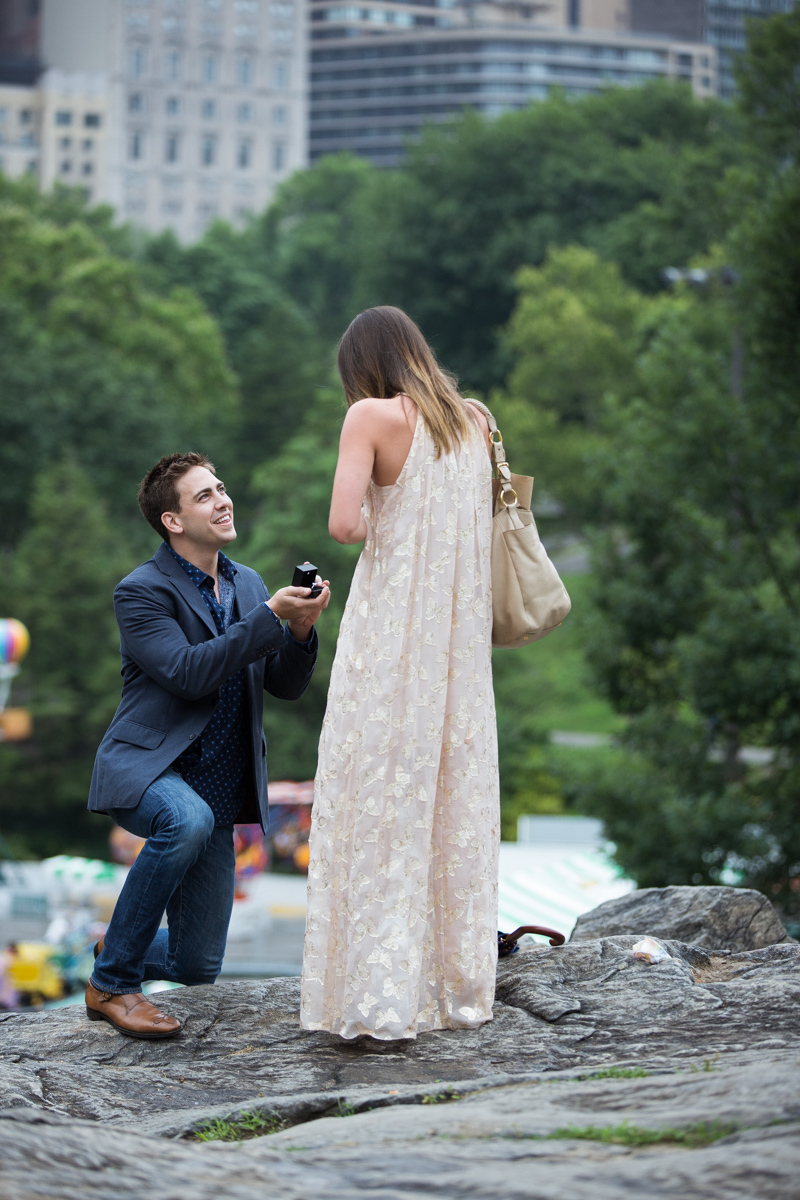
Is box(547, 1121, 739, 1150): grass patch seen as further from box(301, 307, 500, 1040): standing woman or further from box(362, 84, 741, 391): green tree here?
box(362, 84, 741, 391): green tree

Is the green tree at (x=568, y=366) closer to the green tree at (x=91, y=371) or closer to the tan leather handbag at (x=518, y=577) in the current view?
the green tree at (x=91, y=371)

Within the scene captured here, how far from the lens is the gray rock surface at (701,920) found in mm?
5531

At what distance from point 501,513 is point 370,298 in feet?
185

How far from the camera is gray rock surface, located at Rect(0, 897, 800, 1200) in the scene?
264 centimetres

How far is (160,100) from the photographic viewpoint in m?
127

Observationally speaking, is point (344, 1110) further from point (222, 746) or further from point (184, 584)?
point (184, 584)

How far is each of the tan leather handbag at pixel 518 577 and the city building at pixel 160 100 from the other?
119 meters

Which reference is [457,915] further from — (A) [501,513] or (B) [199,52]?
(B) [199,52]

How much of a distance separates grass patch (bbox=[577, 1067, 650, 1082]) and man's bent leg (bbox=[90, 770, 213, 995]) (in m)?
1.35

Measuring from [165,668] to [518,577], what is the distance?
1.10m

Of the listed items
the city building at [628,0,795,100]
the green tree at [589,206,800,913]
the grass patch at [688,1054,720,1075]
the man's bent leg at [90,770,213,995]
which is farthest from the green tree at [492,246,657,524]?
the grass patch at [688,1054,720,1075]

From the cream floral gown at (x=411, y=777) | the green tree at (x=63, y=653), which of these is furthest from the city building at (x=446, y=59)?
the cream floral gown at (x=411, y=777)

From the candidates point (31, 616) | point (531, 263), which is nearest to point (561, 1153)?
point (31, 616)

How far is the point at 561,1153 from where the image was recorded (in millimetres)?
2791
